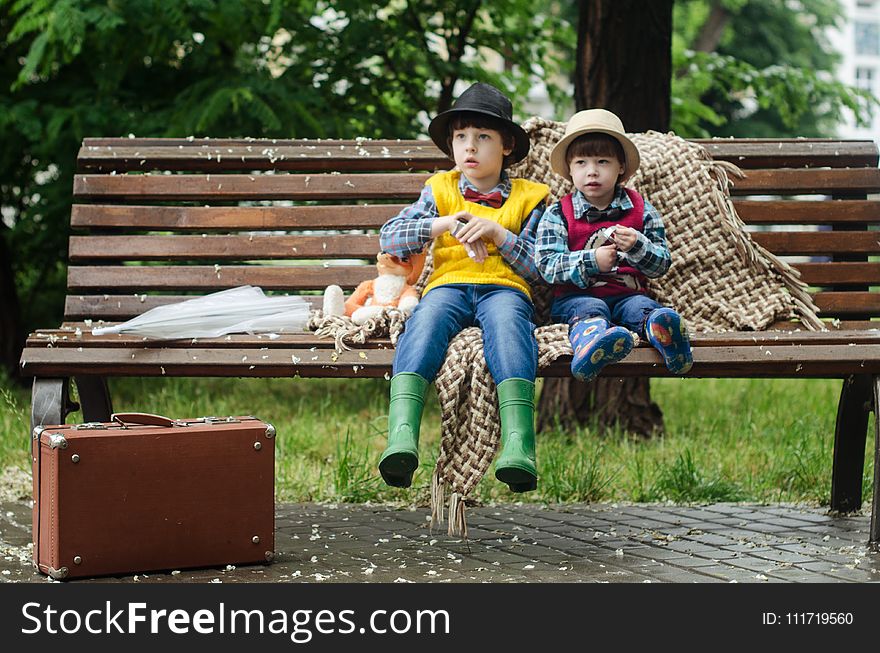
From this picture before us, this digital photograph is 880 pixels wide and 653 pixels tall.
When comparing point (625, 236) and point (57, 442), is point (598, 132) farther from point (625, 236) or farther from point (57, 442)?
point (57, 442)

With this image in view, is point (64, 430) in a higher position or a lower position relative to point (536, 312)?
lower

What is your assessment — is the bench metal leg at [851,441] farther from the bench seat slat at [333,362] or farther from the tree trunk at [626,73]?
the tree trunk at [626,73]

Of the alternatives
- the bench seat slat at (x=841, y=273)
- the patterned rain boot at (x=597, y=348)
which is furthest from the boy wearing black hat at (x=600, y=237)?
the bench seat slat at (x=841, y=273)

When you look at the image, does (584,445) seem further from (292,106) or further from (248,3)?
(248,3)

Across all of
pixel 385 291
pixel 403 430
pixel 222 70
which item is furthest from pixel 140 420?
pixel 222 70

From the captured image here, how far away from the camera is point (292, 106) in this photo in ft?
22.0

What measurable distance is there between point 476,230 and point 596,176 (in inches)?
19.5

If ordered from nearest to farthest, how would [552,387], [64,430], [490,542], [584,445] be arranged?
[64,430], [490,542], [584,445], [552,387]

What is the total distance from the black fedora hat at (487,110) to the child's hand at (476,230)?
1.21ft

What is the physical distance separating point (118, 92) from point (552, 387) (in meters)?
3.11

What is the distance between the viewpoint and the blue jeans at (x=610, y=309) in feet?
13.2

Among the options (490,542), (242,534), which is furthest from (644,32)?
(242,534)

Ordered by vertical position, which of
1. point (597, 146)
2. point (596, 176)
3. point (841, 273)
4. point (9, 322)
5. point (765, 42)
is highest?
point (765, 42)

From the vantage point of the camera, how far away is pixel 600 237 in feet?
13.6
